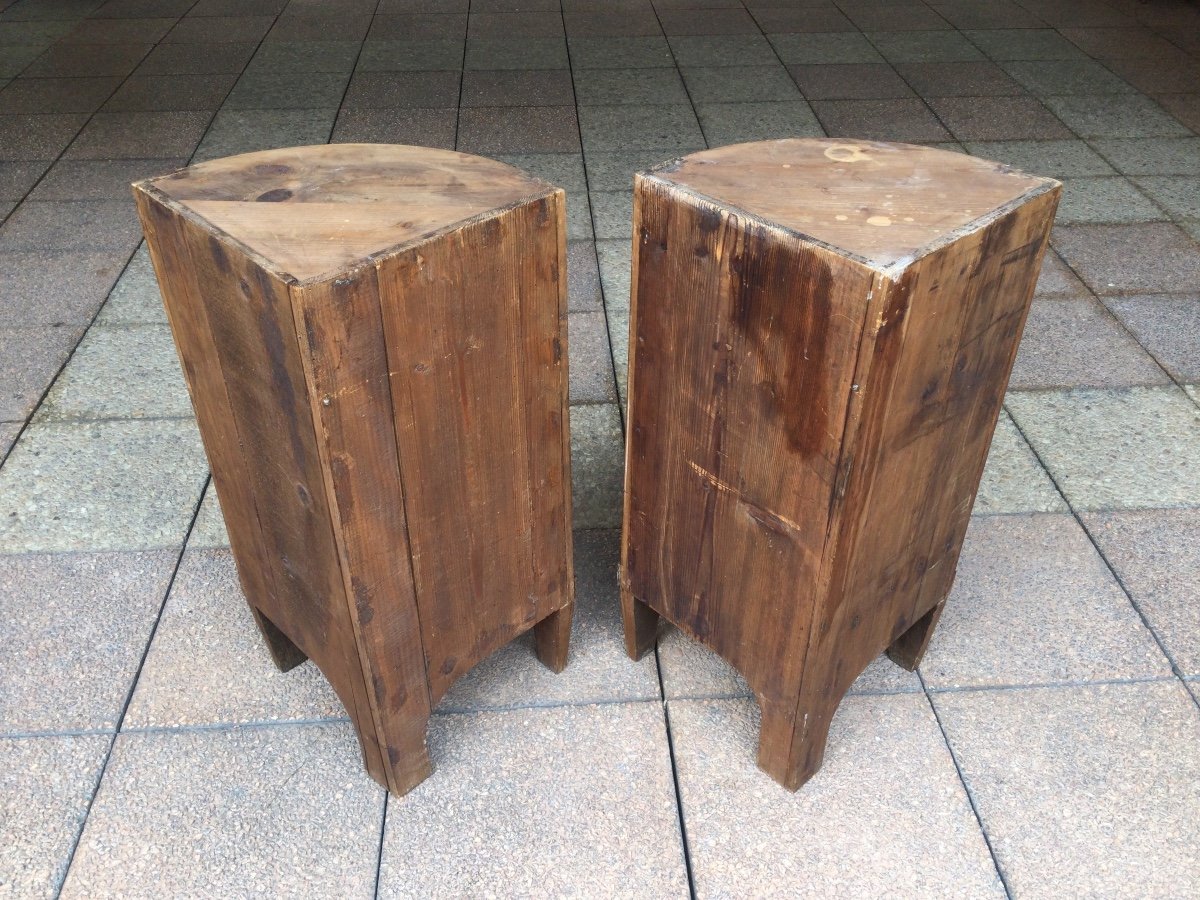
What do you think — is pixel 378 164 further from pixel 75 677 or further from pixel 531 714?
pixel 75 677

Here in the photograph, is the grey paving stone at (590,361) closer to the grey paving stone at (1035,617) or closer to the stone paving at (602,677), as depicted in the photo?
the stone paving at (602,677)

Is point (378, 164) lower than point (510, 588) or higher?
higher

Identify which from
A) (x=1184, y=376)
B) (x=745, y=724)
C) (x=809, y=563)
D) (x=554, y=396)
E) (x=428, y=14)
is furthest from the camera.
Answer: (x=428, y=14)

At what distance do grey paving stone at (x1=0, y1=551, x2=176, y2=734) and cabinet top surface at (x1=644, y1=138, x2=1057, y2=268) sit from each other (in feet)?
5.39

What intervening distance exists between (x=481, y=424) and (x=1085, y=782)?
142 centimetres

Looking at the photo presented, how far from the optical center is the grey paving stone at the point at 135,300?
11.8 feet

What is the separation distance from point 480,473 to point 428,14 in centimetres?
592

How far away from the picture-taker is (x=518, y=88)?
5648 millimetres

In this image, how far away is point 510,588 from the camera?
2064 millimetres

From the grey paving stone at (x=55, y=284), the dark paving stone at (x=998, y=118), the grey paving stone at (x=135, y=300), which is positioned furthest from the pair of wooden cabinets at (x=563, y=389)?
the dark paving stone at (x=998, y=118)

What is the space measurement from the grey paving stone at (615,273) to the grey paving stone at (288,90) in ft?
7.31

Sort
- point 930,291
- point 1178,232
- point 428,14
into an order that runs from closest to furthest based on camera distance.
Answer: point 930,291 < point 1178,232 < point 428,14

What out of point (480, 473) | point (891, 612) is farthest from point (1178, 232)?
point (480, 473)

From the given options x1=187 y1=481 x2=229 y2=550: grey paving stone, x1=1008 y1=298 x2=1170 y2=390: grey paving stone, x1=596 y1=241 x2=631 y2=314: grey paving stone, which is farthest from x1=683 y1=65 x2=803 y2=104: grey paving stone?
x1=187 y1=481 x2=229 y2=550: grey paving stone
